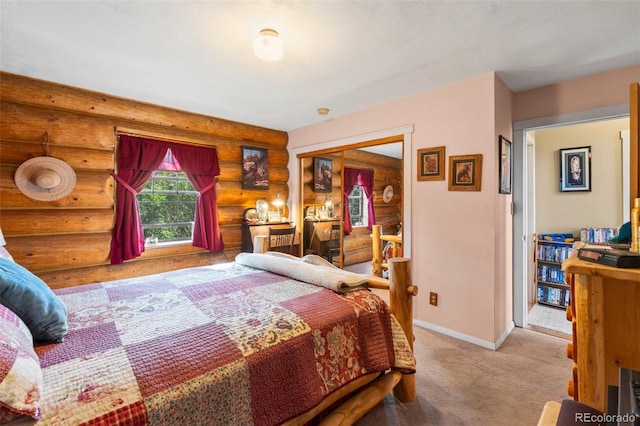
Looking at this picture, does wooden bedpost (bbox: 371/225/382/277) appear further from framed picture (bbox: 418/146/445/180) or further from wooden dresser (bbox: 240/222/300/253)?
wooden dresser (bbox: 240/222/300/253)

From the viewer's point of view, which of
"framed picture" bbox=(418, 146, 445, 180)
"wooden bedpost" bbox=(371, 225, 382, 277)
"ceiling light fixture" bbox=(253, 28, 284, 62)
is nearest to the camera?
"ceiling light fixture" bbox=(253, 28, 284, 62)

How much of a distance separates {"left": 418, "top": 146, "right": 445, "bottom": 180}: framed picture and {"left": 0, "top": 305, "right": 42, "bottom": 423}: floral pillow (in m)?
3.00

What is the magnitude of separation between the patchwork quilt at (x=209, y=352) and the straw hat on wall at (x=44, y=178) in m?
1.51

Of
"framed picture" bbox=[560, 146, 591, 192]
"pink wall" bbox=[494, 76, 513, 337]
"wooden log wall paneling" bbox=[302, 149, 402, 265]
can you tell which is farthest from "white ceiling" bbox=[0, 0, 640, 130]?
"framed picture" bbox=[560, 146, 591, 192]

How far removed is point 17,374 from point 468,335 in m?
3.00

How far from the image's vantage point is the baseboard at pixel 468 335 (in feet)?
8.39

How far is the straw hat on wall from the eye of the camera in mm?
2648

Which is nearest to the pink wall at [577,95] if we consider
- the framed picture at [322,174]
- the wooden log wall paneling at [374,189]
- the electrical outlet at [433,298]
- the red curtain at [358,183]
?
the wooden log wall paneling at [374,189]

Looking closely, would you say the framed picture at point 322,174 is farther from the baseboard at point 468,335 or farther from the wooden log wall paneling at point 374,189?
the baseboard at point 468,335

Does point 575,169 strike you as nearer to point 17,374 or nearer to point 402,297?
point 402,297

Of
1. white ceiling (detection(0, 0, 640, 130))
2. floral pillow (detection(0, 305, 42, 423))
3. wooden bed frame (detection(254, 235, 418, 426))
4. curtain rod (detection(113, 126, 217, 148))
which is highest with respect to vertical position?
white ceiling (detection(0, 0, 640, 130))

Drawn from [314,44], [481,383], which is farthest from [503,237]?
[314,44]

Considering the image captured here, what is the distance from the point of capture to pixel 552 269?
12.0 feet

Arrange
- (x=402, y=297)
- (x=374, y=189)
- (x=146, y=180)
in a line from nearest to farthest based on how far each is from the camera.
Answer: (x=402, y=297)
(x=146, y=180)
(x=374, y=189)
